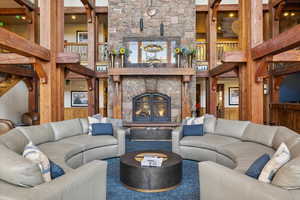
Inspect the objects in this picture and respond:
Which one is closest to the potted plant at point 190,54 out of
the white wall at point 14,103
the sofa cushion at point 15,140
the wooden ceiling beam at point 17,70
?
the sofa cushion at point 15,140

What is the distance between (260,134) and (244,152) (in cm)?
61

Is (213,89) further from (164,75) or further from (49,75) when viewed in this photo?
(49,75)

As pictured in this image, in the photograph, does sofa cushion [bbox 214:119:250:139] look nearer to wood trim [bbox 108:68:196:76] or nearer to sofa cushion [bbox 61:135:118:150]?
sofa cushion [bbox 61:135:118:150]

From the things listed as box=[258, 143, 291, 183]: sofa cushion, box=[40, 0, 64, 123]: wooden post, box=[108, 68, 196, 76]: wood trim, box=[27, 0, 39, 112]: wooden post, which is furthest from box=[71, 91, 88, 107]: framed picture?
box=[258, 143, 291, 183]: sofa cushion

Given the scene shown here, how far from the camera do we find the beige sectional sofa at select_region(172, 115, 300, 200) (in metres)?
1.55

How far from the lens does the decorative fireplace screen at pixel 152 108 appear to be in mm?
7125

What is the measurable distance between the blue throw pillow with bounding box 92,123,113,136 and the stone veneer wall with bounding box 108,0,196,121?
8.54 ft

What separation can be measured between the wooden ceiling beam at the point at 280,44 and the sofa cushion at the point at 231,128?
1.35 metres

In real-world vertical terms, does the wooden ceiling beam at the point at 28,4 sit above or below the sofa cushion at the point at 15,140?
above

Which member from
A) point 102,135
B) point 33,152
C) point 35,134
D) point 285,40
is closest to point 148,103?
point 102,135

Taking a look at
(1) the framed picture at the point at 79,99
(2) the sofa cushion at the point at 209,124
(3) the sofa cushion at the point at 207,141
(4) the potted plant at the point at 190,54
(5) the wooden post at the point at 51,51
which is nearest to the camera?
(3) the sofa cushion at the point at 207,141

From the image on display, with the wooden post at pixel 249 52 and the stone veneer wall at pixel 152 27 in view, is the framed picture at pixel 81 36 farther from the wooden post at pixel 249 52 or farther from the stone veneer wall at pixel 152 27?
the wooden post at pixel 249 52

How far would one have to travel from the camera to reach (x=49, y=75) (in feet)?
14.4

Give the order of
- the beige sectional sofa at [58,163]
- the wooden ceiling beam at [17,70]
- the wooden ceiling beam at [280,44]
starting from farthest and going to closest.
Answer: the wooden ceiling beam at [17,70]
the wooden ceiling beam at [280,44]
the beige sectional sofa at [58,163]
